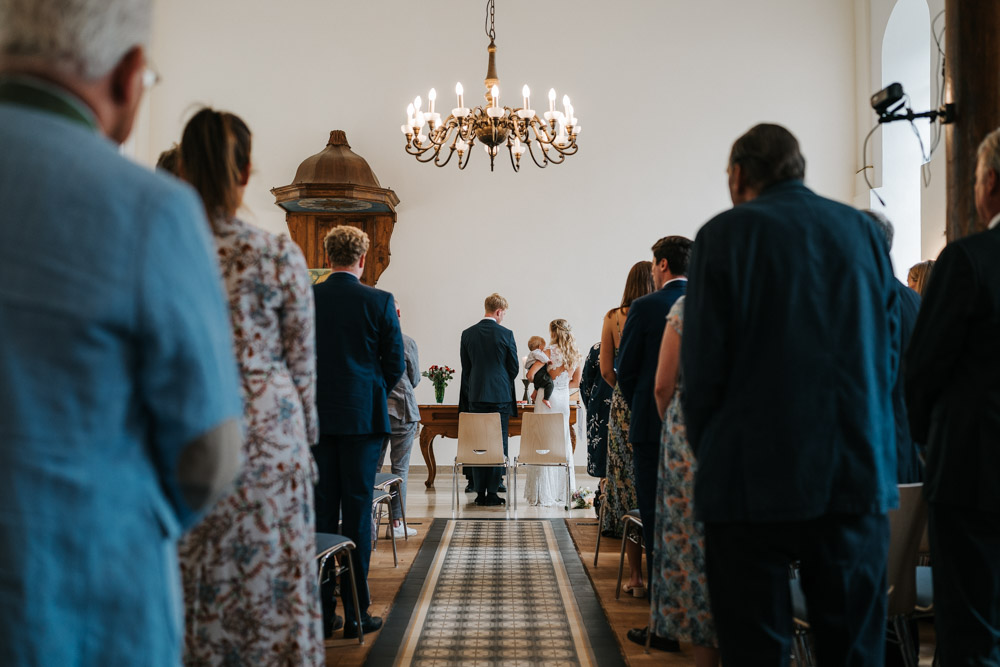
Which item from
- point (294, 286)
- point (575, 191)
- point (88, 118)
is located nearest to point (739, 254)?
point (294, 286)

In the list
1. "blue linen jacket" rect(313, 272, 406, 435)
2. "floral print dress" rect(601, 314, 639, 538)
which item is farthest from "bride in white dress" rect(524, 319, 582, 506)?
"blue linen jacket" rect(313, 272, 406, 435)

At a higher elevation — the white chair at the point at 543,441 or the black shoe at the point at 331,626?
the white chair at the point at 543,441

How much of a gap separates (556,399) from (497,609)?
3382mm

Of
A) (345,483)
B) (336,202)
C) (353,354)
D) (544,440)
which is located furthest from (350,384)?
(336,202)

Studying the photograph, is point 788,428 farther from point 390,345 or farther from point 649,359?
point 390,345

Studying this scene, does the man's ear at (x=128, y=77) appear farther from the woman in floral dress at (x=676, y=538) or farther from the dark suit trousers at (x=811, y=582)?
the woman in floral dress at (x=676, y=538)

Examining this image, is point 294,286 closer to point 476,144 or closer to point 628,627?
point 628,627

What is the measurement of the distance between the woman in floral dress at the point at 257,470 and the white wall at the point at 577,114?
23.5 feet

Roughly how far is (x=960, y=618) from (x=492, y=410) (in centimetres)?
541

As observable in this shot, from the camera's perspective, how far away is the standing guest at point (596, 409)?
5.22 metres

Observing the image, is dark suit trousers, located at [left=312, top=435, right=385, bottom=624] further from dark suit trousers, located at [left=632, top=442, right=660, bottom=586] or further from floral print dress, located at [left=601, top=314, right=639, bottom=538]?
floral print dress, located at [left=601, top=314, right=639, bottom=538]

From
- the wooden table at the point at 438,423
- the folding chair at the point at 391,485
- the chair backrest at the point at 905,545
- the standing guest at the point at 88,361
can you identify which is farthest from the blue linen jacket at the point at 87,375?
the wooden table at the point at 438,423

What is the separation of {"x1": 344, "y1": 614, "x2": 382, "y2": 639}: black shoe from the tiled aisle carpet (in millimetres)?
64

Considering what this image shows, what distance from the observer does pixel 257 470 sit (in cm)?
194
